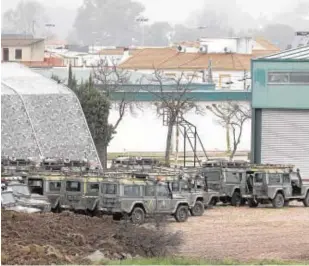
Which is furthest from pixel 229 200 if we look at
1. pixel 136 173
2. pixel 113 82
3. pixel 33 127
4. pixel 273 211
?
pixel 113 82

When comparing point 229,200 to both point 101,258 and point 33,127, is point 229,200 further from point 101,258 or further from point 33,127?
point 101,258

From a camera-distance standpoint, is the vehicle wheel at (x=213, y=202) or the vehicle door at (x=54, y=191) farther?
the vehicle wheel at (x=213, y=202)

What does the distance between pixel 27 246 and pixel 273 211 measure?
1853 cm

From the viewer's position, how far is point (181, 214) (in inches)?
1387

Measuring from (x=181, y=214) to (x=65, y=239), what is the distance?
11633mm

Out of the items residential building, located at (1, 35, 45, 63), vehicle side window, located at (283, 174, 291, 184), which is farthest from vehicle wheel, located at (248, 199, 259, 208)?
residential building, located at (1, 35, 45, 63)

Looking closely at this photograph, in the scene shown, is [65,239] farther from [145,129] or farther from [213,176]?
[145,129]

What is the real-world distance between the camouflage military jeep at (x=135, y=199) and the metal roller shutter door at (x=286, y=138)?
1534 centimetres

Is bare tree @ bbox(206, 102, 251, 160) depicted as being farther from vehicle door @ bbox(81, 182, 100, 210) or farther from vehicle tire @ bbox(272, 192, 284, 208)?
vehicle door @ bbox(81, 182, 100, 210)

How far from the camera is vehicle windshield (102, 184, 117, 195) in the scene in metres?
33.7

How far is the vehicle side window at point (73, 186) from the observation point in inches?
1369

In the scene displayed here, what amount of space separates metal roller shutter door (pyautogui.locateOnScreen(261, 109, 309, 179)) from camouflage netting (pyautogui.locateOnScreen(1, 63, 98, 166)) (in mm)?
7544

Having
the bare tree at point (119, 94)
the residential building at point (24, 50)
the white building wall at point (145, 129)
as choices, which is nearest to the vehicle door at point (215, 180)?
the bare tree at point (119, 94)

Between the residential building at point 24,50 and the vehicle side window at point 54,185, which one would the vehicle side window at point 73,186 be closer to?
the vehicle side window at point 54,185
